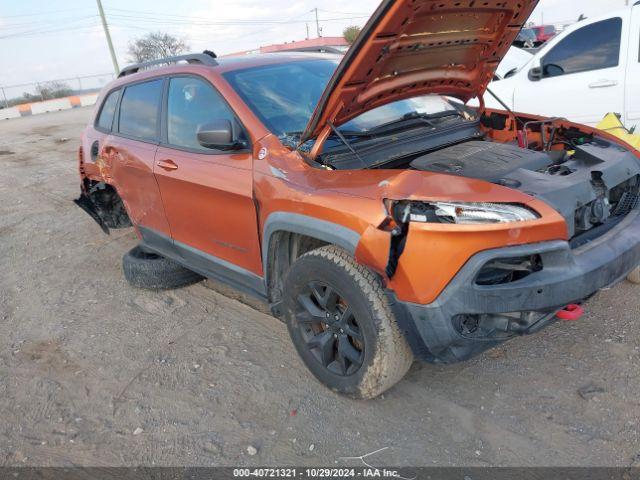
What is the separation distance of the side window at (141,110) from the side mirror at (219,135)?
1.07 metres

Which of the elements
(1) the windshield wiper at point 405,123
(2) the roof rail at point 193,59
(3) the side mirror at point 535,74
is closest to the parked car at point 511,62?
(3) the side mirror at point 535,74

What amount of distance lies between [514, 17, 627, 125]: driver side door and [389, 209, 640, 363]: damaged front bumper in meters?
3.89

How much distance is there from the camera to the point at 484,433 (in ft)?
8.11

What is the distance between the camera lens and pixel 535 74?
6035 millimetres

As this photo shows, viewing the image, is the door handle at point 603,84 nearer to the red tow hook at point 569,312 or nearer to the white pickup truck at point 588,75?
the white pickup truck at point 588,75

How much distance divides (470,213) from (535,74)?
4723mm

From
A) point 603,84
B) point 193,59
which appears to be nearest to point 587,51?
point 603,84

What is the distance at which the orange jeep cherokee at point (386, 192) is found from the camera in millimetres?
2162

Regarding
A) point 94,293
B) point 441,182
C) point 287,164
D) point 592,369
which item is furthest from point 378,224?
point 94,293

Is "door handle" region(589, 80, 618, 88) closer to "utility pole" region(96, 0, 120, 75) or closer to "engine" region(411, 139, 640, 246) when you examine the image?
"engine" region(411, 139, 640, 246)

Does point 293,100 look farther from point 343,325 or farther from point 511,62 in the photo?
point 511,62

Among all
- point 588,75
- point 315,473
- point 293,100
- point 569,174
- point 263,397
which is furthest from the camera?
point 588,75

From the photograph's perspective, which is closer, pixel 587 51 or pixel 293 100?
pixel 293 100

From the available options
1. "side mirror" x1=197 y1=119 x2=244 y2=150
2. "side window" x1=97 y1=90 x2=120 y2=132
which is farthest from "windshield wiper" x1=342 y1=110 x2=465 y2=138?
"side window" x1=97 y1=90 x2=120 y2=132
